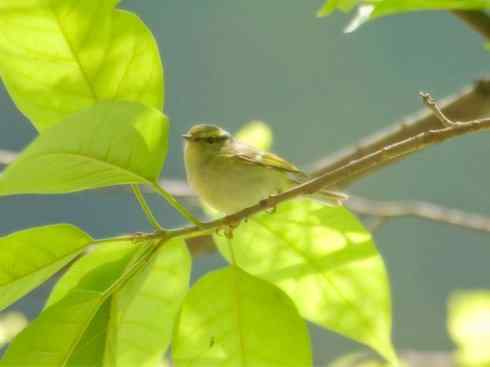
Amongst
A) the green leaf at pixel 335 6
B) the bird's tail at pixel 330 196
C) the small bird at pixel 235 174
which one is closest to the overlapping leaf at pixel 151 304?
the green leaf at pixel 335 6

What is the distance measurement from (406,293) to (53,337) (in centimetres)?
323

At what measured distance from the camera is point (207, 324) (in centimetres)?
47

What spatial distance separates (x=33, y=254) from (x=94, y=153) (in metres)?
0.09

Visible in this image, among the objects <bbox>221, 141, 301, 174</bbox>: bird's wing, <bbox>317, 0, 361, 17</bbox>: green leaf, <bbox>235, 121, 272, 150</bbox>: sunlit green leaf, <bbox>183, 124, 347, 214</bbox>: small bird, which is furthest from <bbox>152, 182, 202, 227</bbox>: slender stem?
<bbox>235, 121, 272, 150</bbox>: sunlit green leaf

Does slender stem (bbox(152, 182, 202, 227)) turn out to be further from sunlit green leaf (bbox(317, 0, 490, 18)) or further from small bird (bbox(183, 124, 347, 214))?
small bird (bbox(183, 124, 347, 214))

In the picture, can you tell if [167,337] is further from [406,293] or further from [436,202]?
[436,202]

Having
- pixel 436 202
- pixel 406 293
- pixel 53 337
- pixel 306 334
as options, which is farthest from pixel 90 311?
pixel 436 202

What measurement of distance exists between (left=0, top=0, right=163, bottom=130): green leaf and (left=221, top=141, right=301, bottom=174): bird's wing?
17.5 inches

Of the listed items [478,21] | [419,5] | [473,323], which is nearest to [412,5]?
[419,5]

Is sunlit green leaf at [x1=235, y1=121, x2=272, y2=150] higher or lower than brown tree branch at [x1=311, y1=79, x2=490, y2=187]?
higher

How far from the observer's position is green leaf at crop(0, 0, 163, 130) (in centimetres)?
45

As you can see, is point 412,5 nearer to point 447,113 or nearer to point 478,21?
point 478,21

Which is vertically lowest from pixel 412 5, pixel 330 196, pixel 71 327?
pixel 71 327

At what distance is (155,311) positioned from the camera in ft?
1.59
